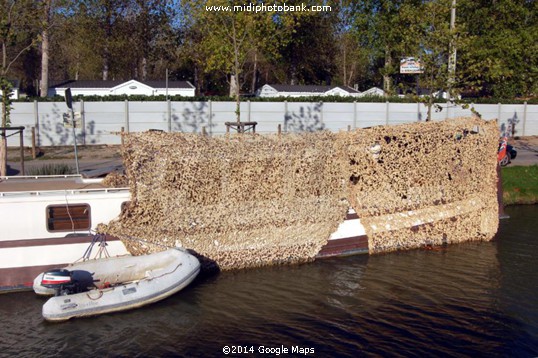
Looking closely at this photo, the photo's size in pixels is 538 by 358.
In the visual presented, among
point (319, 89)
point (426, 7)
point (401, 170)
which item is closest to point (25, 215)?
point (401, 170)

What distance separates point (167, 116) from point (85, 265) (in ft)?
70.8

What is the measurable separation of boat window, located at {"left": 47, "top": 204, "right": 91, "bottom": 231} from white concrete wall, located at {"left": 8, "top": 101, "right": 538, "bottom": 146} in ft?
60.2

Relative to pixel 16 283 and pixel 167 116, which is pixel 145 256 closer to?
pixel 16 283

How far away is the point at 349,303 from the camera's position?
1238cm

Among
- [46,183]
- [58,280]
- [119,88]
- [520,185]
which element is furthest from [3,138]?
[119,88]

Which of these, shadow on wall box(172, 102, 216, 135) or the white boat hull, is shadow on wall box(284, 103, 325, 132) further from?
the white boat hull

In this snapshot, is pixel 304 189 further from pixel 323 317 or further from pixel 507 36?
pixel 507 36

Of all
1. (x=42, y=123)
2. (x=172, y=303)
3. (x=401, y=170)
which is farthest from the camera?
(x=42, y=123)

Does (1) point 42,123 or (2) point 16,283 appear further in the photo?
(1) point 42,123

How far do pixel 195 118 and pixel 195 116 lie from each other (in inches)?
4.8

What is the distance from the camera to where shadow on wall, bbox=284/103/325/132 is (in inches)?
1390

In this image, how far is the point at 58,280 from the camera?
11516mm

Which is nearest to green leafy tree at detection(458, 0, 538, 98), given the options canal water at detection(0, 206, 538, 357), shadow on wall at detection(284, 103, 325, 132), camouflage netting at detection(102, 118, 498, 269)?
shadow on wall at detection(284, 103, 325, 132)

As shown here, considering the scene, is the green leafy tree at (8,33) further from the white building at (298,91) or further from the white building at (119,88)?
the white building at (298,91)
